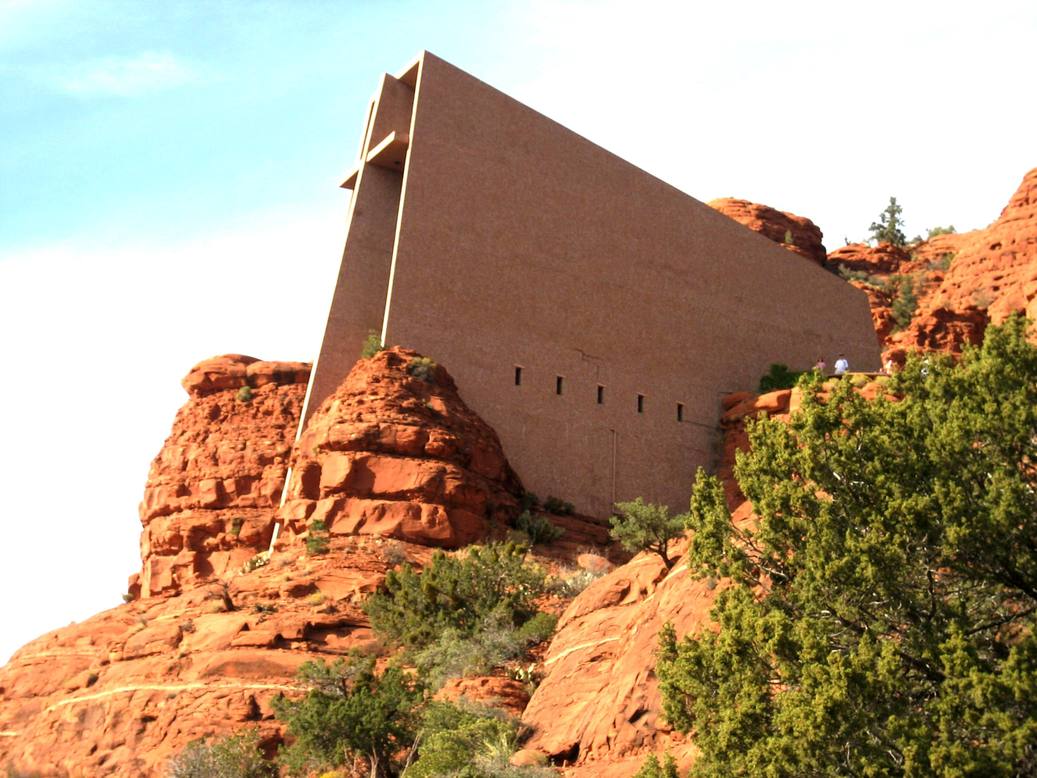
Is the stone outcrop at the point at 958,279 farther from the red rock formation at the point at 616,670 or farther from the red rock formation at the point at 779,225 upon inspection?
the red rock formation at the point at 616,670

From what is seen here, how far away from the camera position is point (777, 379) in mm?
32844

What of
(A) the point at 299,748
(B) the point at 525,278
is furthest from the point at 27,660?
(B) the point at 525,278

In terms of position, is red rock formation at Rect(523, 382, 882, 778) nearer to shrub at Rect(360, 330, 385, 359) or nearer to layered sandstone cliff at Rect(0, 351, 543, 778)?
layered sandstone cliff at Rect(0, 351, 543, 778)

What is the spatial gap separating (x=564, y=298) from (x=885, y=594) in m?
18.3

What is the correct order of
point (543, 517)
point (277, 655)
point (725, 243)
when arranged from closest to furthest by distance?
1. point (277, 655)
2. point (543, 517)
3. point (725, 243)

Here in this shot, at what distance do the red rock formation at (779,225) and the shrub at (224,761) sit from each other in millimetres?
30914

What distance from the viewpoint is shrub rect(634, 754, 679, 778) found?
1129 cm

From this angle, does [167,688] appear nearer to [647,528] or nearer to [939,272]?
[647,528]

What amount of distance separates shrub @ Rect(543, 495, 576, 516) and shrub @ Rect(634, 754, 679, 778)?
1436cm

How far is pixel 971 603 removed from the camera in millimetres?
10930

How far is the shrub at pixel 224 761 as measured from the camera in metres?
15.7

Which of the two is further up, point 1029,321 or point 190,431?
point 1029,321

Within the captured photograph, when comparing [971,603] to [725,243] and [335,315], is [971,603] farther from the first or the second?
[725,243]

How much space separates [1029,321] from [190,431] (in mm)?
21512
